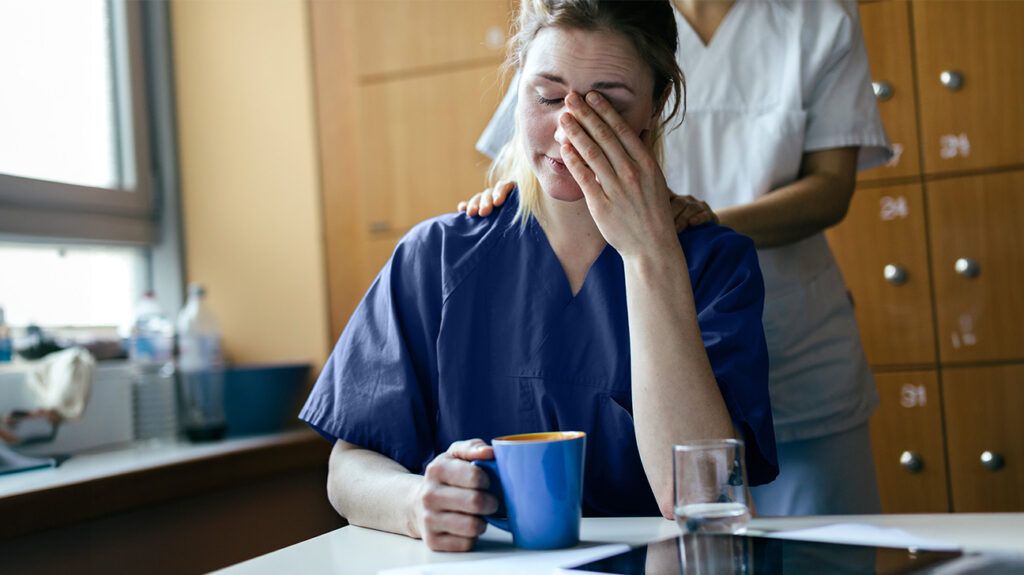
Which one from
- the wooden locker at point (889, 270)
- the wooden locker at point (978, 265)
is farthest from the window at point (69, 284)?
the wooden locker at point (978, 265)

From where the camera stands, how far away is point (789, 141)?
153 centimetres

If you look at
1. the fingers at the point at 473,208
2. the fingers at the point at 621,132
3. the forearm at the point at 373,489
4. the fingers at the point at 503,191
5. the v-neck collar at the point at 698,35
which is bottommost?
the forearm at the point at 373,489

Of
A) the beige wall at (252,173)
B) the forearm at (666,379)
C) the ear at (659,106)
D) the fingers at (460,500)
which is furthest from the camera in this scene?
the beige wall at (252,173)

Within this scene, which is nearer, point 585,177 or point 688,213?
point 585,177

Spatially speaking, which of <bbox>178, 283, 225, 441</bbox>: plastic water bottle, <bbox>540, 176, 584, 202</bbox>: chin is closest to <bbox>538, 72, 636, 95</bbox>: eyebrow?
<bbox>540, 176, 584, 202</bbox>: chin

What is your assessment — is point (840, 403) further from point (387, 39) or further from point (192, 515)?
point (387, 39)

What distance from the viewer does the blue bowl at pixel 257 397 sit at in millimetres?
2375

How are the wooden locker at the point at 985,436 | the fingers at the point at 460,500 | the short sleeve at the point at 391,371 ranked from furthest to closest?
1. the wooden locker at the point at 985,436
2. the short sleeve at the point at 391,371
3. the fingers at the point at 460,500

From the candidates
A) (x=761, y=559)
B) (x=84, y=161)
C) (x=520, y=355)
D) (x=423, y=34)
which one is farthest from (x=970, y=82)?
(x=84, y=161)

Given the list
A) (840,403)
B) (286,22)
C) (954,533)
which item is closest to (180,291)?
(286,22)

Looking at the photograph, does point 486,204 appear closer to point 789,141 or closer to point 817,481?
point 789,141

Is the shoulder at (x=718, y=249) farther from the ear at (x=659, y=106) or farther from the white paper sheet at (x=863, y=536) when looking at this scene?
the white paper sheet at (x=863, y=536)

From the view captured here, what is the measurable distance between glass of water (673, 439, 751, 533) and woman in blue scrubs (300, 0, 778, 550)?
0.25 m

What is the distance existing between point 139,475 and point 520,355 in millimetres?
1003
